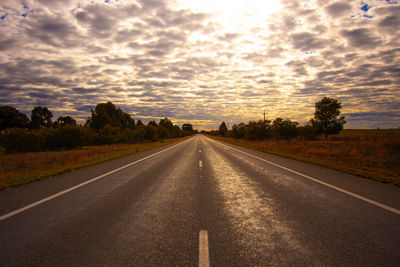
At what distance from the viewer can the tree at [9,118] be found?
56.2m

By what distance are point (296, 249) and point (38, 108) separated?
110m

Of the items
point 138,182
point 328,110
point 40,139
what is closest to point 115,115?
point 40,139

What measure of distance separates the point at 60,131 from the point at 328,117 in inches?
2670

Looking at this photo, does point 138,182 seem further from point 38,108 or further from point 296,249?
point 38,108

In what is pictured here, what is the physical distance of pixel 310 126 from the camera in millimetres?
68000

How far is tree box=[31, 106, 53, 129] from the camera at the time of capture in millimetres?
85688

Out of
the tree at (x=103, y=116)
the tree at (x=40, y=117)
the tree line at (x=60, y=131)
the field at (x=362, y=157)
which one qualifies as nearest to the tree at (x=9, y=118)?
the tree line at (x=60, y=131)

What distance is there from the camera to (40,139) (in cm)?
3656

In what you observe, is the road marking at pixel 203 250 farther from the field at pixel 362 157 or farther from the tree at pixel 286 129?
the tree at pixel 286 129

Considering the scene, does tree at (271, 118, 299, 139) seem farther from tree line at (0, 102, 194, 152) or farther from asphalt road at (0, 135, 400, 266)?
asphalt road at (0, 135, 400, 266)

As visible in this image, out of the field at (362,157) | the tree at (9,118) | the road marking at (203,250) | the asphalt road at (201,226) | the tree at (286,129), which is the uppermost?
the tree at (9,118)

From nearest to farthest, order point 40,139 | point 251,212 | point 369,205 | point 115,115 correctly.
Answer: point 251,212, point 369,205, point 40,139, point 115,115

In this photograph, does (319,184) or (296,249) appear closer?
(296,249)

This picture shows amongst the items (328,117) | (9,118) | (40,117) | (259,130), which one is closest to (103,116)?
(9,118)
